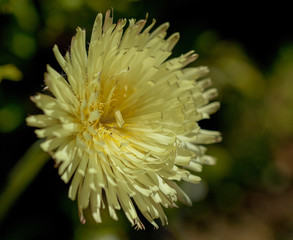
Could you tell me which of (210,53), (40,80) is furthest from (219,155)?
(40,80)

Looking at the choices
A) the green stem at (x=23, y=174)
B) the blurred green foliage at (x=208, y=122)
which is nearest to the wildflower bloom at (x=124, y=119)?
the green stem at (x=23, y=174)

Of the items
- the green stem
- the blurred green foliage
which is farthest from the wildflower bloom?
the blurred green foliage

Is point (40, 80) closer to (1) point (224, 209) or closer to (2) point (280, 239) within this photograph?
(1) point (224, 209)

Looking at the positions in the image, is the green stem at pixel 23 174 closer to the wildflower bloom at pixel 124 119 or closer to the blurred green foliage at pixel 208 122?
the wildflower bloom at pixel 124 119

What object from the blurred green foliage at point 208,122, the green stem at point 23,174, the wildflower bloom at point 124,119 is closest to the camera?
the wildflower bloom at point 124,119

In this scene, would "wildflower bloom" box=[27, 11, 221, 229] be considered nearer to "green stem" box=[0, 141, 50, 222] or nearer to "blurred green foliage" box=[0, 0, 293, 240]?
"green stem" box=[0, 141, 50, 222]

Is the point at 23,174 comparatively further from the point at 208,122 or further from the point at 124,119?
the point at 208,122
